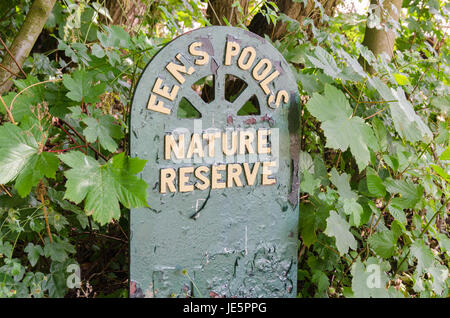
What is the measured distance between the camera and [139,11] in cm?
253

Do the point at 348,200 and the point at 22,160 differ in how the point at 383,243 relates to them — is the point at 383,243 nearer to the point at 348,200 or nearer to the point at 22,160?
the point at 348,200

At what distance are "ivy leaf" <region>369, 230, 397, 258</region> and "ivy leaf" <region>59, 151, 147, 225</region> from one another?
3.38ft

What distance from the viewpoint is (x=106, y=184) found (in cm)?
136

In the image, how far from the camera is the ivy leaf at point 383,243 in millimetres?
1788

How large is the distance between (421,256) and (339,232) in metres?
0.40

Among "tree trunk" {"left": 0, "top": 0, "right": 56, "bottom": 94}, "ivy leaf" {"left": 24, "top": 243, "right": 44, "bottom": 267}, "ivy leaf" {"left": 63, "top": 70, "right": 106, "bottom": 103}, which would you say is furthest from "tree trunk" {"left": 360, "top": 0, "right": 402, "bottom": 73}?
"ivy leaf" {"left": 24, "top": 243, "right": 44, "bottom": 267}

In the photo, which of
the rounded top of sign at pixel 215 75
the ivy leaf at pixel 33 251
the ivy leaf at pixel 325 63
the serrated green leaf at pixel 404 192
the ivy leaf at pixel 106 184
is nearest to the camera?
the ivy leaf at pixel 106 184

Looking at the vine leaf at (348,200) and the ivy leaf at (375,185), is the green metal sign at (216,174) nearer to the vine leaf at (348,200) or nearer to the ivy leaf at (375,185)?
the vine leaf at (348,200)

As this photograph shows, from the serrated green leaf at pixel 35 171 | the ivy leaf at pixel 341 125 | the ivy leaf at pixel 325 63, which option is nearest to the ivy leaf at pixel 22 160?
the serrated green leaf at pixel 35 171

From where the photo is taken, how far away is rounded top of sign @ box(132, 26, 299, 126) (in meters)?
1.45

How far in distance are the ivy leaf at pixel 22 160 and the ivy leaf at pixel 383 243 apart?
1.32 meters

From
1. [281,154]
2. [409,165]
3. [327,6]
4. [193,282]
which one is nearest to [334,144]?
[281,154]

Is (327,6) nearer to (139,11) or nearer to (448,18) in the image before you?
(448,18)

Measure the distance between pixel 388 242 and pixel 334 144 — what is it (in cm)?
55
